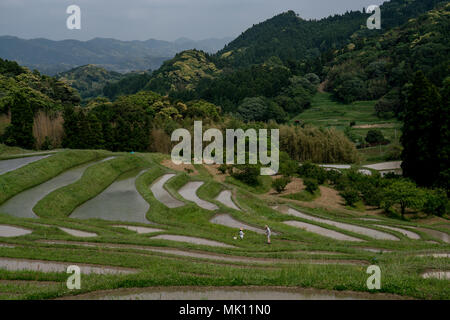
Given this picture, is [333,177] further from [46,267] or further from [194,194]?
[46,267]

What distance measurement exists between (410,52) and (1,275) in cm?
10308

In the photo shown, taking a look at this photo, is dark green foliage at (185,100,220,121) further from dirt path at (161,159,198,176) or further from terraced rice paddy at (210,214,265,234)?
terraced rice paddy at (210,214,265,234)

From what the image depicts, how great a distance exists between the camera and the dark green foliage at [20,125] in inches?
1508

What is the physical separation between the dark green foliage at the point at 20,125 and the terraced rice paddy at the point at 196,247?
13.0 metres

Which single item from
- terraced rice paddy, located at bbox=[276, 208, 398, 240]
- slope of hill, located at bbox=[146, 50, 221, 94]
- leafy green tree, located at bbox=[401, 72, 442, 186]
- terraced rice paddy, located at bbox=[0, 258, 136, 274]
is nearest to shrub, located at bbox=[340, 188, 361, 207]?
terraced rice paddy, located at bbox=[276, 208, 398, 240]

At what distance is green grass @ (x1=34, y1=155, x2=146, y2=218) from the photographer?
829 inches

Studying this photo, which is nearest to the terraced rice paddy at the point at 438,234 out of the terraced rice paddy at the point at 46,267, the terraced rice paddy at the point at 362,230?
the terraced rice paddy at the point at 362,230

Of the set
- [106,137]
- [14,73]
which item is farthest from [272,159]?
[14,73]

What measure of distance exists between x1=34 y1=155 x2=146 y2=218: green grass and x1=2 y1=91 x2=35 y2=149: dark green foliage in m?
13.4

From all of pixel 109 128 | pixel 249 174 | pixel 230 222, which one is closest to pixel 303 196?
pixel 249 174

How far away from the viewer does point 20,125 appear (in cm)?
3866

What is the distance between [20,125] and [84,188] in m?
19.7
